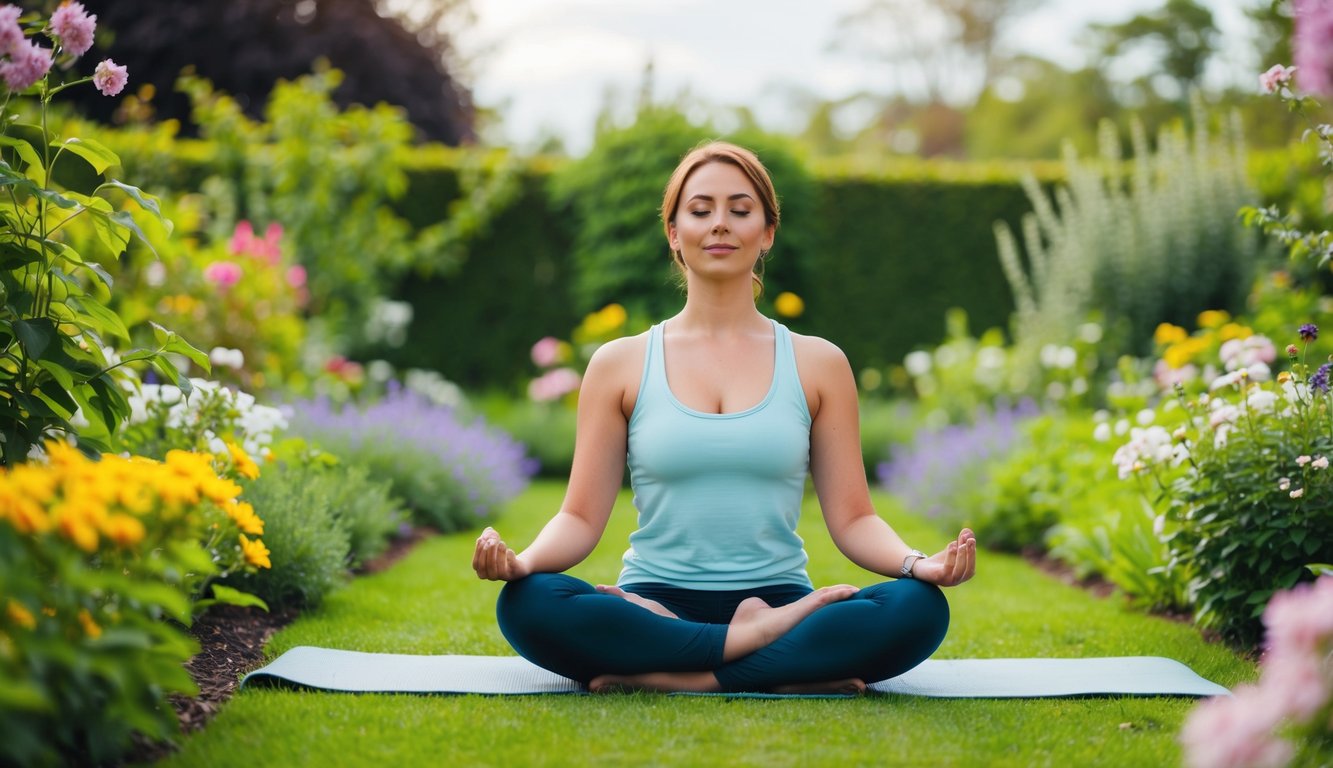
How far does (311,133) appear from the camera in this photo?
872 cm

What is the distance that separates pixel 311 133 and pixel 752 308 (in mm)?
6439

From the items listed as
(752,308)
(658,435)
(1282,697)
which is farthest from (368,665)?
(1282,697)

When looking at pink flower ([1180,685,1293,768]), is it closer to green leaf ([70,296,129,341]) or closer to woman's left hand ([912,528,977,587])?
woman's left hand ([912,528,977,587])

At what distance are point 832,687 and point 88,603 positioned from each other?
5.48 ft

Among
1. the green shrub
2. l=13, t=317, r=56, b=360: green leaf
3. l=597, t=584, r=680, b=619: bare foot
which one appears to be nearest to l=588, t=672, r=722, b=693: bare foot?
l=597, t=584, r=680, b=619: bare foot

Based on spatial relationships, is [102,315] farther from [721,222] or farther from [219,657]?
[721,222]

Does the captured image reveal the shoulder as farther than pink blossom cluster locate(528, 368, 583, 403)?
No

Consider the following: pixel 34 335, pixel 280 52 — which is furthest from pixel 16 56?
pixel 280 52

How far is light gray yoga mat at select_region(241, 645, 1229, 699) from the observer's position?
9.29ft

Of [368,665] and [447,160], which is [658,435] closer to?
[368,665]

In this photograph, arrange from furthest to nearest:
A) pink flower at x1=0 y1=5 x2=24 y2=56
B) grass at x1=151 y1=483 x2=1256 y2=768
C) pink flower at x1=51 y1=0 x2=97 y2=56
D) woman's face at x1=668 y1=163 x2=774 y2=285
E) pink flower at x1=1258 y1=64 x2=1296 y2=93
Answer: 1. woman's face at x1=668 y1=163 x2=774 y2=285
2. pink flower at x1=1258 y1=64 x2=1296 y2=93
3. pink flower at x1=51 y1=0 x2=97 y2=56
4. grass at x1=151 y1=483 x2=1256 y2=768
5. pink flower at x1=0 y1=5 x2=24 y2=56

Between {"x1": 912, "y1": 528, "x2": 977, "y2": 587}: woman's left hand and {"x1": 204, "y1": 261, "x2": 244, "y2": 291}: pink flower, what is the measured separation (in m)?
4.60

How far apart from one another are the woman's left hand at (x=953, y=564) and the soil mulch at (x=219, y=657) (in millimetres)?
1618

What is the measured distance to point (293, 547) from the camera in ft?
12.1
